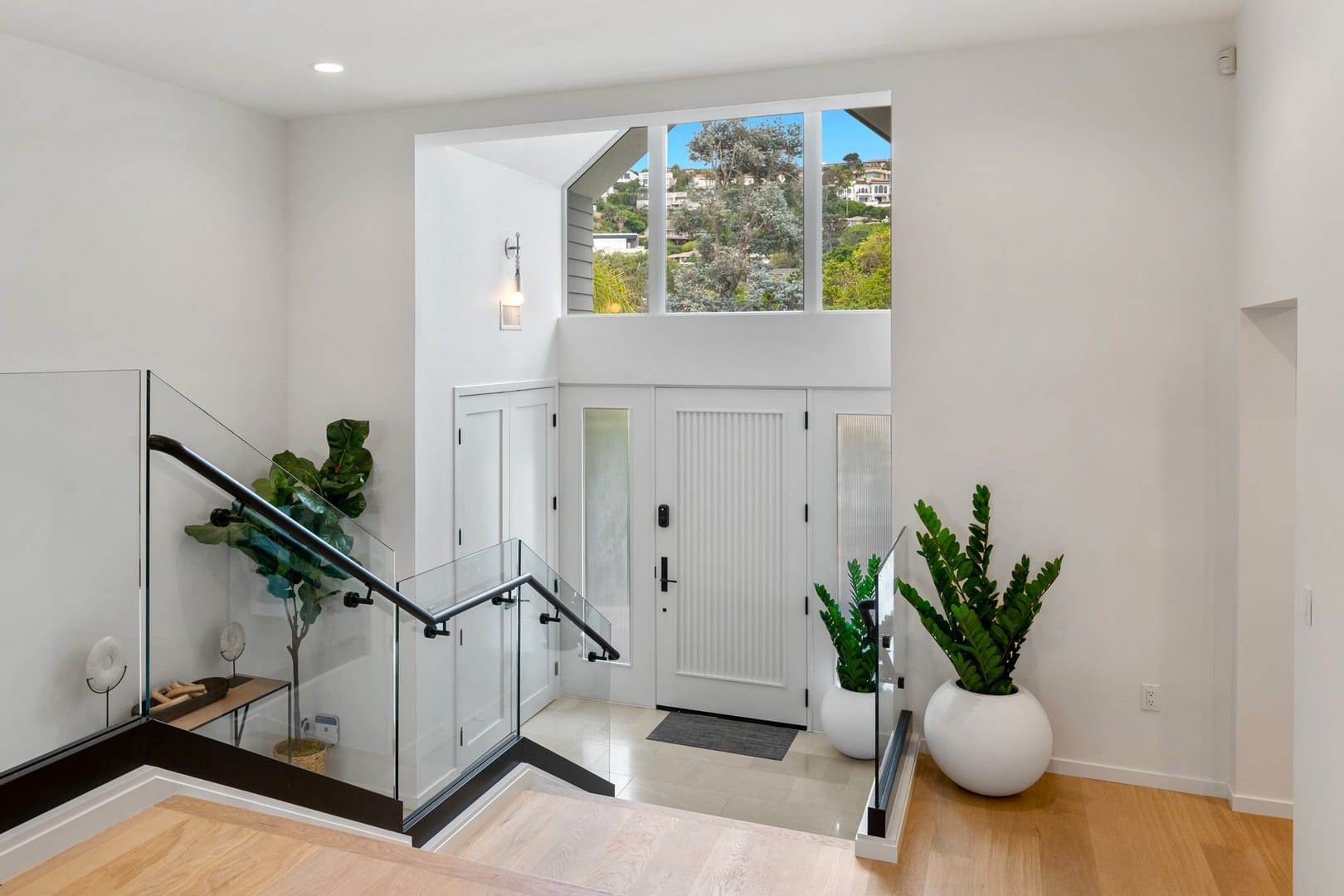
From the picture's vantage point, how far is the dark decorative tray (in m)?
2.51

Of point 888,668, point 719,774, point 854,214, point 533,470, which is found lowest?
point 719,774

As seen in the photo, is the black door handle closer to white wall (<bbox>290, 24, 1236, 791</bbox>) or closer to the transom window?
the transom window

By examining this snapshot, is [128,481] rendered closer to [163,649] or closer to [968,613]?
[163,649]

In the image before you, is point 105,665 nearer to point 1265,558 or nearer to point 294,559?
point 294,559

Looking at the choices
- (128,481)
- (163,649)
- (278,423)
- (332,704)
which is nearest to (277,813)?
(332,704)

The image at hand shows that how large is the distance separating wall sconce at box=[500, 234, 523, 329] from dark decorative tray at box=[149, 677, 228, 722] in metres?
2.98

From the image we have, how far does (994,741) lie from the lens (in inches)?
132

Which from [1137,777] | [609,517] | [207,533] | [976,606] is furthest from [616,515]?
[207,533]

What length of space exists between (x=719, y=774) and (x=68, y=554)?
3.42 meters

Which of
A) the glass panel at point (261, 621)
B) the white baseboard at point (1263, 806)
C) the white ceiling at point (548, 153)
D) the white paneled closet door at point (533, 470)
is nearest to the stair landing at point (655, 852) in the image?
the glass panel at point (261, 621)

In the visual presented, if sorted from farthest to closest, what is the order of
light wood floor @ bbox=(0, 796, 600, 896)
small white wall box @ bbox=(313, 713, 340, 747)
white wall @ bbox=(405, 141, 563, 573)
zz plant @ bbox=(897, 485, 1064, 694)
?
white wall @ bbox=(405, 141, 563, 573) < zz plant @ bbox=(897, 485, 1064, 694) < small white wall box @ bbox=(313, 713, 340, 747) < light wood floor @ bbox=(0, 796, 600, 896)

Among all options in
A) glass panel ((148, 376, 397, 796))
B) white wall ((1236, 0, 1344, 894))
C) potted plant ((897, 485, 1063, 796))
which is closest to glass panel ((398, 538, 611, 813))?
glass panel ((148, 376, 397, 796))

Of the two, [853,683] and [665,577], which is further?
[665,577]

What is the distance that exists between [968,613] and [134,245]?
3655 millimetres
